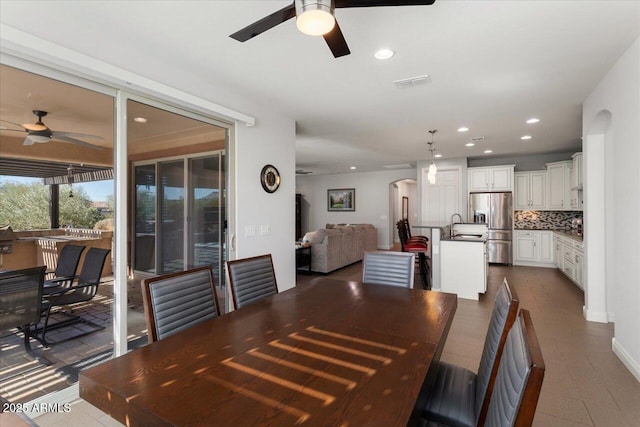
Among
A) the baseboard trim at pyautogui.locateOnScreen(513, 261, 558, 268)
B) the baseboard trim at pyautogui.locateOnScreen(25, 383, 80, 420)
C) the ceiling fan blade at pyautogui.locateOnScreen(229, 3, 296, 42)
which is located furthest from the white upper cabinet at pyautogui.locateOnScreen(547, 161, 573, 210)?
the baseboard trim at pyautogui.locateOnScreen(25, 383, 80, 420)

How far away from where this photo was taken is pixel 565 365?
2.59 m

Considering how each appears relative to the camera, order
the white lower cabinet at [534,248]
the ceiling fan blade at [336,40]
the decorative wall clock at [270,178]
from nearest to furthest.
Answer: the ceiling fan blade at [336,40] < the decorative wall clock at [270,178] < the white lower cabinet at [534,248]

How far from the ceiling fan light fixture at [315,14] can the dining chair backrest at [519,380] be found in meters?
1.43

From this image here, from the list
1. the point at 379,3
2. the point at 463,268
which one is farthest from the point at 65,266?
the point at 463,268

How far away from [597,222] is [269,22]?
4.10 meters

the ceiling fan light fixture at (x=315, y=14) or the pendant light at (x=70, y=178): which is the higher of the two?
the ceiling fan light fixture at (x=315, y=14)

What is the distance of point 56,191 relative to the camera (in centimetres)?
215

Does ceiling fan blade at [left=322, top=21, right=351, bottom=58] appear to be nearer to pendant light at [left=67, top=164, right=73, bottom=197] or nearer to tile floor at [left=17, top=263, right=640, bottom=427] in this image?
pendant light at [left=67, top=164, right=73, bottom=197]

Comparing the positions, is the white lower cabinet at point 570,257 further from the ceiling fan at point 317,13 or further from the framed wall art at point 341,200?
the framed wall art at point 341,200

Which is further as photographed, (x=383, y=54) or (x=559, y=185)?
(x=559, y=185)

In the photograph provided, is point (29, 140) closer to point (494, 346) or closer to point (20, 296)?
point (20, 296)

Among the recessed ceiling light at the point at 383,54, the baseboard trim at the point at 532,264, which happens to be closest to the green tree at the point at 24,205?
the recessed ceiling light at the point at 383,54

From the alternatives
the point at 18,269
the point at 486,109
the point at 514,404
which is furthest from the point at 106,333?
the point at 486,109

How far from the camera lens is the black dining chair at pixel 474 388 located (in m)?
1.25
